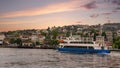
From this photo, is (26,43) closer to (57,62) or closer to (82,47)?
(82,47)

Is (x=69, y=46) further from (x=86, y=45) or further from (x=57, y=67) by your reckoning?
(x=57, y=67)

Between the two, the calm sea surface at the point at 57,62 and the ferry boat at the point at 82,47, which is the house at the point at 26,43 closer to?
the ferry boat at the point at 82,47

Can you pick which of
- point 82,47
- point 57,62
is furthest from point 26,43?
point 57,62

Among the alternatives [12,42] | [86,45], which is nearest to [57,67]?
[86,45]

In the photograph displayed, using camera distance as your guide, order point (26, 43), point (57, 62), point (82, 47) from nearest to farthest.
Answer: point (57, 62) < point (82, 47) < point (26, 43)

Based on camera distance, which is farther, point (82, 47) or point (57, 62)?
point (82, 47)

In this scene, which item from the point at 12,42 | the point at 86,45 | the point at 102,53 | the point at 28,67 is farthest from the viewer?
the point at 12,42

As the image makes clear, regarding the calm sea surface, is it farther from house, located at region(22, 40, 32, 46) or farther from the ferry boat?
house, located at region(22, 40, 32, 46)

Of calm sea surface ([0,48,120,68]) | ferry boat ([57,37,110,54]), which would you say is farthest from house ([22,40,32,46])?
calm sea surface ([0,48,120,68])

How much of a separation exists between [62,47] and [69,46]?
269cm

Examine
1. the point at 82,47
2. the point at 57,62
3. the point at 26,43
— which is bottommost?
the point at 57,62

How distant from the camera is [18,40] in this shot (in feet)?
476

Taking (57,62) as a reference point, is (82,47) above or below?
above

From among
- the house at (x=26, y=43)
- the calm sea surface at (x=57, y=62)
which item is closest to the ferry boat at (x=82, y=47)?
the calm sea surface at (x=57, y=62)
